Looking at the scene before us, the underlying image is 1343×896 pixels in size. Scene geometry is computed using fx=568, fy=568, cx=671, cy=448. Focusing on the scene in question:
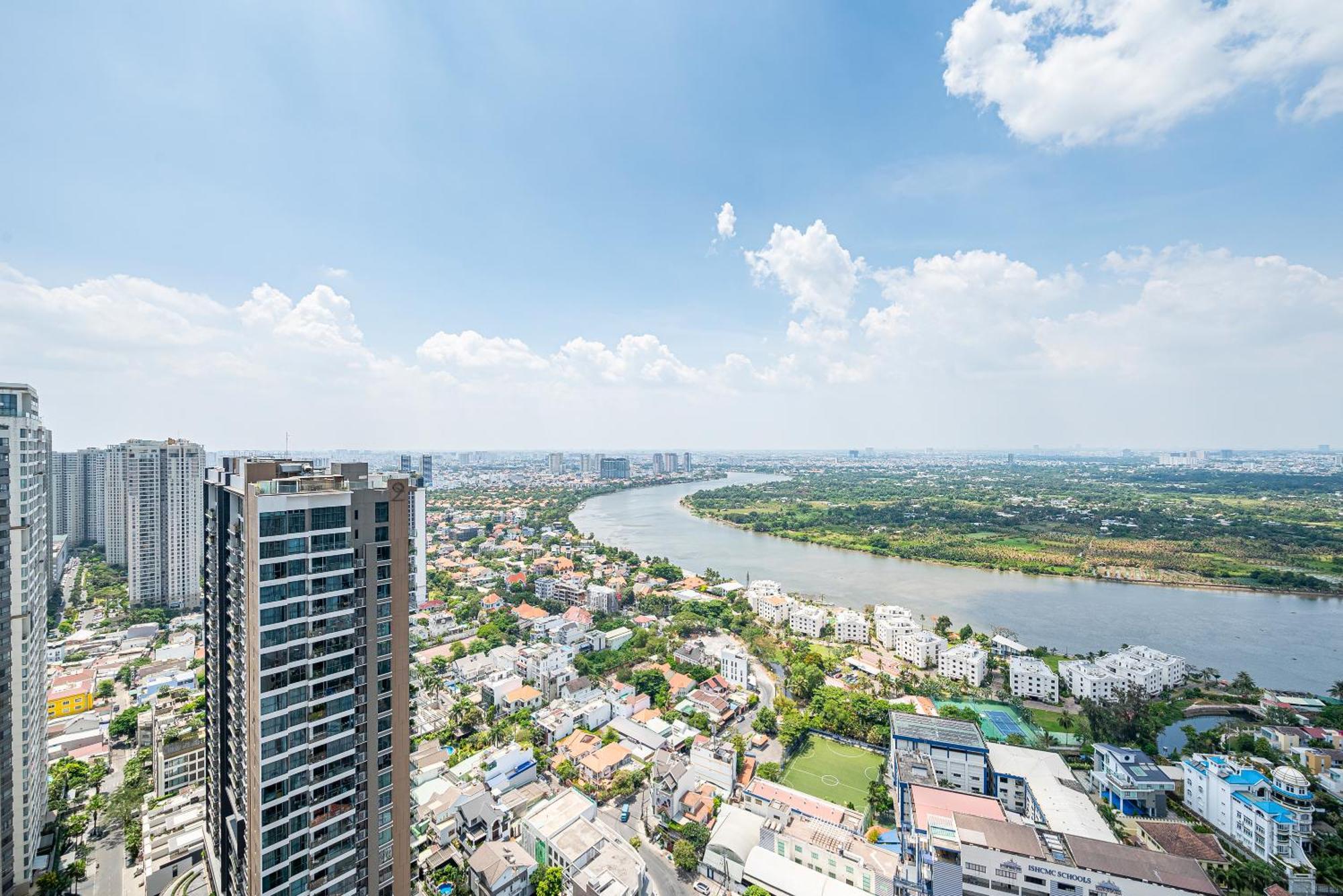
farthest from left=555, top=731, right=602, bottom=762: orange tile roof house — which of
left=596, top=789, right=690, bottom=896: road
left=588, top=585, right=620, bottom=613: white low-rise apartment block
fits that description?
left=588, top=585, right=620, bottom=613: white low-rise apartment block

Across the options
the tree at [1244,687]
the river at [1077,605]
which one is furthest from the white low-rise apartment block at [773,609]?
the tree at [1244,687]

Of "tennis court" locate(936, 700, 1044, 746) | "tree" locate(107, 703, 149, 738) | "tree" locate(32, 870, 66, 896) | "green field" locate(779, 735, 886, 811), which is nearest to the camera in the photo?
"tree" locate(32, 870, 66, 896)

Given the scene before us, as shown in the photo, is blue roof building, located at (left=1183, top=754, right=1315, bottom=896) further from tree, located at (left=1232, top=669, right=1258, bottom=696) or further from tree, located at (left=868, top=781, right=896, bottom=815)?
tree, located at (left=1232, top=669, right=1258, bottom=696)

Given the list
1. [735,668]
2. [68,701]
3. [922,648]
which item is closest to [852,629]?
[922,648]

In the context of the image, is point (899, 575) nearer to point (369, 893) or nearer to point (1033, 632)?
point (1033, 632)

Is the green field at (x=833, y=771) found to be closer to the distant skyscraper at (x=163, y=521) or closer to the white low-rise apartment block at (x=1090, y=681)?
the white low-rise apartment block at (x=1090, y=681)

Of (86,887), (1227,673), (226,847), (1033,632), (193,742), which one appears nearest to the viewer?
(226,847)

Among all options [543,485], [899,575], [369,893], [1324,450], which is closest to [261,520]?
[369,893]
